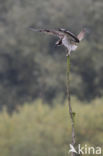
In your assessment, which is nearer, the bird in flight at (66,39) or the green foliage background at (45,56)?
the bird in flight at (66,39)

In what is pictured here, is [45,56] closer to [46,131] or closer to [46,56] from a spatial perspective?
[46,56]

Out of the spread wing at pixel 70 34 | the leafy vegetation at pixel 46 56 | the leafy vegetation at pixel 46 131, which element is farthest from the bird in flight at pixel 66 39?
the leafy vegetation at pixel 46 56

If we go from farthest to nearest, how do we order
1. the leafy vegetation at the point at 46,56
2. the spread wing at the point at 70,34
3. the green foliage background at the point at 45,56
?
the leafy vegetation at the point at 46,56 < the green foliage background at the point at 45,56 < the spread wing at the point at 70,34

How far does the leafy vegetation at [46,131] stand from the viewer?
19.2 metres

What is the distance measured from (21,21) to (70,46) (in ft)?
118

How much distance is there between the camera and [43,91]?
1368 inches

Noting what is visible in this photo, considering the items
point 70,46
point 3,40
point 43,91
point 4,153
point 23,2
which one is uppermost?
point 23,2

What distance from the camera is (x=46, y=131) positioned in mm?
21266

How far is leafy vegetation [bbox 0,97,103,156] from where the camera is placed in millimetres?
19219

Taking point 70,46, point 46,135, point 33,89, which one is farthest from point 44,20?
point 70,46

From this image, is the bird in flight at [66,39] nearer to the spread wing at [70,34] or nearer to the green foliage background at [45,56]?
the spread wing at [70,34]

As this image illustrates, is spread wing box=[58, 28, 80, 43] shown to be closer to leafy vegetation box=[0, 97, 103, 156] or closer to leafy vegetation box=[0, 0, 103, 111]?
leafy vegetation box=[0, 97, 103, 156]

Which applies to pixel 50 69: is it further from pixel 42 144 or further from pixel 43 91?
pixel 42 144

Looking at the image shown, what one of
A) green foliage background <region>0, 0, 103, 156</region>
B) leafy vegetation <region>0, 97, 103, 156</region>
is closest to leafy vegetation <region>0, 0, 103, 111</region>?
green foliage background <region>0, 0, 103, 156</region>
